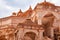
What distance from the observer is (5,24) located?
2811 cm

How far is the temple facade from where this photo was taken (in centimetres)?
2256

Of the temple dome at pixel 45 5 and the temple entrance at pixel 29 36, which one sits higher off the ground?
the temple dome at pixel 45 5

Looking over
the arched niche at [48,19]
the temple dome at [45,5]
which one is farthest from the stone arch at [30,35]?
the temple dome at [45,5]

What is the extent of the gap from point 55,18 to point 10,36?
8.16m

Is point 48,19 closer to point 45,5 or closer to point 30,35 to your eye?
point 45,5

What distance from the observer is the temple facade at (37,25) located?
2256 cm

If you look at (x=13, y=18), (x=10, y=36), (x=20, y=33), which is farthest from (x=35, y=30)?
(x=13, y=18)

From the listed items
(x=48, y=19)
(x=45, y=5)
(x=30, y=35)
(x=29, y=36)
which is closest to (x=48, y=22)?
(x=48, y=19)

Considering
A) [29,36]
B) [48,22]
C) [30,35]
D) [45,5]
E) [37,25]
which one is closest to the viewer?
[29,36]

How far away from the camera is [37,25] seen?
23.3m

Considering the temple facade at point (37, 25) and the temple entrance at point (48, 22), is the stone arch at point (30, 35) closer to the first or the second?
the temple facade at point (37, 25)

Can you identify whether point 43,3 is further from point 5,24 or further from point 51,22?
point 5,24

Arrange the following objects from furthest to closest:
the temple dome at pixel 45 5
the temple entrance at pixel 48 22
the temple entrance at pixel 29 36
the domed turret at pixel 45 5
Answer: the temple dome at pixel 45 5 → the domed turret at pixel 45 5 → the temple entrance at pixel 48 22 → the temple entrance at pixel 29 36

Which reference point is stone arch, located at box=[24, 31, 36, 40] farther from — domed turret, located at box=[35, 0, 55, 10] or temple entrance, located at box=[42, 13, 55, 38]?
domed turret, located at box=[35, 0, 55, 10]
